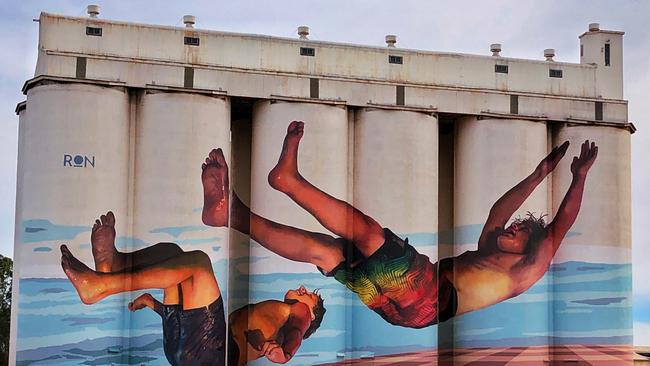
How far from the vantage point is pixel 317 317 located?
51062mm

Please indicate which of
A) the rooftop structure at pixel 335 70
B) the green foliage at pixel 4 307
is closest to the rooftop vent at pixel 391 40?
the rooftop structure at pixel 335 70

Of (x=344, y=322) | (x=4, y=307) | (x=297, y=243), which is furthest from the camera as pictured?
(x=4, y=307)

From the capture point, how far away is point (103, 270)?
48844mm

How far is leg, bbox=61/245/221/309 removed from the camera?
161 feet

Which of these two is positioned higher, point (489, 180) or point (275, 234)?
point (489, 180)

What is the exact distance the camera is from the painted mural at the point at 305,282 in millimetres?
48406

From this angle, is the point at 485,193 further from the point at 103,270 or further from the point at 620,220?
the point at 103,270

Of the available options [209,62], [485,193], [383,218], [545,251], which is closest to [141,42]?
[209,62]

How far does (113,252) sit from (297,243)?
689 centimetres

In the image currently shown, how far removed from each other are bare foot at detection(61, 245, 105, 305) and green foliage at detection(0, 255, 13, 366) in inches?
1002

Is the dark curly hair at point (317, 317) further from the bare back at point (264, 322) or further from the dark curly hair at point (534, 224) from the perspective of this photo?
the dark curly hair at point (534, 224)

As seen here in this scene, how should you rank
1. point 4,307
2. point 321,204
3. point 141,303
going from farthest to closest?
point 4,307 → point 321,204 → point 141,303

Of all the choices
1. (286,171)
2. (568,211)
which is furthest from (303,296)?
(568,211)

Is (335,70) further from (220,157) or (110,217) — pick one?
(110,217)
